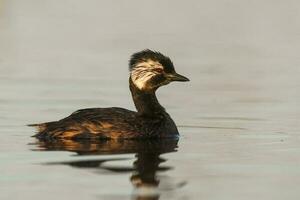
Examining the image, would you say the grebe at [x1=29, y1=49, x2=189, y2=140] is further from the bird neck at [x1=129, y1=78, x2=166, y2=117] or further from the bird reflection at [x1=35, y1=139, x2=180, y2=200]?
the bird reflection at [x1=35, y1=139, x2=180, y2=200]

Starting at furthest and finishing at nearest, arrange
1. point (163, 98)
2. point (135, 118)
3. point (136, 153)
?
point (163, 98) < point (135, 118) < point (136, 153)

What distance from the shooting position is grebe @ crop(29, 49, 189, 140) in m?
18.8

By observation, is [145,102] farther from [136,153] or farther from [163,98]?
[163,98]

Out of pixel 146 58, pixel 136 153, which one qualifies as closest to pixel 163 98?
pixel 146 58

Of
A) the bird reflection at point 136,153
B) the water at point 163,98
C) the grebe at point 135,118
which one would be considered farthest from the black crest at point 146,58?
the bird reflection at point 136,153

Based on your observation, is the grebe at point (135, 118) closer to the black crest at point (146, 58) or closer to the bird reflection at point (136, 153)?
the black crest at point (146, 58)

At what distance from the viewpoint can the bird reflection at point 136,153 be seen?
1482 centimetres

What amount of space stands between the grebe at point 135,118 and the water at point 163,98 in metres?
0.36

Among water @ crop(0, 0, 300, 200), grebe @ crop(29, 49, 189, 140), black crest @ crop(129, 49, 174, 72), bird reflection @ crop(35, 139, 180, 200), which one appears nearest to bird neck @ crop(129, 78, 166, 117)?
grebe @ crop(29, 49, 189, 140)

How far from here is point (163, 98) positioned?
25.1 m

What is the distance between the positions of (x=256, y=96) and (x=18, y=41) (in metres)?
12.9

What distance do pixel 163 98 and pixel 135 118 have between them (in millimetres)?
5639

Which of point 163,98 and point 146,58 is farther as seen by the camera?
point 163,98

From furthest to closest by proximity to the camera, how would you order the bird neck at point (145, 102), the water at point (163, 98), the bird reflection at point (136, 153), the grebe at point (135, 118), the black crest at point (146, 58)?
the bird neck at point (145, 102), the black crest at point (146, 58), the grebe at point (135, 118), the water at point (163, 98), the bird reflection at point (136, 153)
